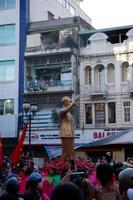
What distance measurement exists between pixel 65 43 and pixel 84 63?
1.97m

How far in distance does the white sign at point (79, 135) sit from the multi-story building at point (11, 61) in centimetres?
197

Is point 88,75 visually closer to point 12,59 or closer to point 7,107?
point 12,59

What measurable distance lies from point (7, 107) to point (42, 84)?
3.24m

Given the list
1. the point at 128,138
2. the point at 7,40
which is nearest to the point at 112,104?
the point at 7,40

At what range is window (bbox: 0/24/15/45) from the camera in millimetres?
36500

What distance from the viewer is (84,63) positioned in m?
34.5

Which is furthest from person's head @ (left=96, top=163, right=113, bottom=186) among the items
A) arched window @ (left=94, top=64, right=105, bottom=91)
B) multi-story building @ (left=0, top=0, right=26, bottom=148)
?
multi-story building @ (left=0, top=0, right=26, bottom=148)

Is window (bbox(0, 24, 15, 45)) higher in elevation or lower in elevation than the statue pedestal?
higher

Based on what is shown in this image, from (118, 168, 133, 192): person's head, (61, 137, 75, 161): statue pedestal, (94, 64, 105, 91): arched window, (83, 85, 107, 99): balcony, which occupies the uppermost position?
(94, 64, 105, 91): arched window

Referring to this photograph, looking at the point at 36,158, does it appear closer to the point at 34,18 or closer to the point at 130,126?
the point at 130,126

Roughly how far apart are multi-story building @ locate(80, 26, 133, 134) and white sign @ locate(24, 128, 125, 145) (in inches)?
11.7

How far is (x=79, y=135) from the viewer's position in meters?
32.8

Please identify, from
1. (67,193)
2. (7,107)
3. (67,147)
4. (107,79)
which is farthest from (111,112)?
(67,193)

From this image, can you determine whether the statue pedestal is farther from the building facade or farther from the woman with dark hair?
the building facade
